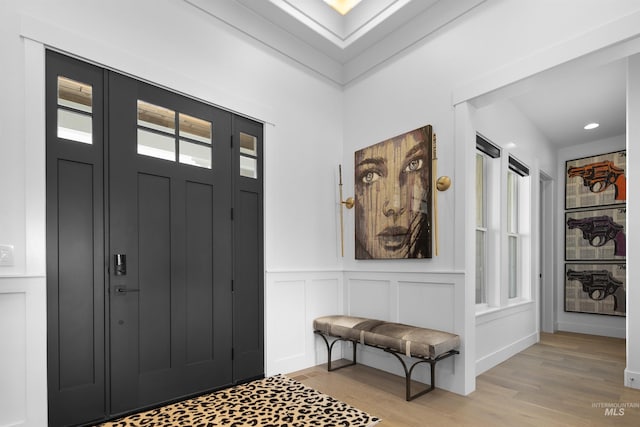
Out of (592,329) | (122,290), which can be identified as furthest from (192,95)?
Answer: (592,329)

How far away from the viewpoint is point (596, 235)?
536cm

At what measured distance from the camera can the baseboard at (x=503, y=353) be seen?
11.4ft

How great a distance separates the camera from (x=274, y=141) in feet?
11.5

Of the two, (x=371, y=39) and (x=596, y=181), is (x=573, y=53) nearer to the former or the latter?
(x=371, y=39)

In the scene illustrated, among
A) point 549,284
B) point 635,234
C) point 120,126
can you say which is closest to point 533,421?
point 635,234

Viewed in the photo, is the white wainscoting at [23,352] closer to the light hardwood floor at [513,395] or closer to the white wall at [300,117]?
the white wall at [300,117]

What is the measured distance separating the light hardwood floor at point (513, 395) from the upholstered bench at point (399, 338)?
21 cm

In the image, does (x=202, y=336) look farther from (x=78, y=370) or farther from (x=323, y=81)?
(x=323, y=81)

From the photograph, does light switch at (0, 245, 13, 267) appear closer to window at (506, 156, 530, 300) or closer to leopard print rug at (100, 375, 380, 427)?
leopard print rug at (100, 375, 380, 427)

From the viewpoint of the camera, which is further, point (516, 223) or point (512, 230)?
point (516, 223)

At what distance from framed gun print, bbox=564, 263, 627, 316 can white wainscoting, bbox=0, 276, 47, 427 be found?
6573 mm

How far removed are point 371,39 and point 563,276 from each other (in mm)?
4816

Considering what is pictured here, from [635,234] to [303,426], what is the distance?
3.14 meters

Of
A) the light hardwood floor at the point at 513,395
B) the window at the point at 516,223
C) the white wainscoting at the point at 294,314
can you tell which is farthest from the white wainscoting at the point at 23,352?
the window at the point at 516,223
